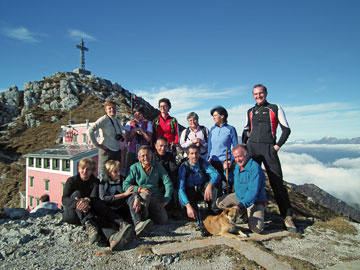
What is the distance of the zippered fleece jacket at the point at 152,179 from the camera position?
4.67 m

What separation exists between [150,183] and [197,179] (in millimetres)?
1123

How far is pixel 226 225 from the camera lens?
13.7ft

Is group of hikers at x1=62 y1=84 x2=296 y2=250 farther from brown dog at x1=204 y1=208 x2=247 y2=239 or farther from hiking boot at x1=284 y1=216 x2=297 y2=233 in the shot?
brown dog at x1=204 y1=208 x2=247 y2=239

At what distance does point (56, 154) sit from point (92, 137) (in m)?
22.3

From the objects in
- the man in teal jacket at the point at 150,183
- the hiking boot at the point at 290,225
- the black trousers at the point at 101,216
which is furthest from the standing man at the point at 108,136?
the hiking boot at the point at 290,225

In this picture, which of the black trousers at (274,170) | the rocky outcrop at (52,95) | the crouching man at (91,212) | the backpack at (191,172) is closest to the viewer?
the crouching man at (91,212)

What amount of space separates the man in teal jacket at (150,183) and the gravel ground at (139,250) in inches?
14.0

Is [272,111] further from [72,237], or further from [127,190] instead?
[72,237]

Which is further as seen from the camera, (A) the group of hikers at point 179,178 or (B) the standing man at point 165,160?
(B) the standing man at point 165,160

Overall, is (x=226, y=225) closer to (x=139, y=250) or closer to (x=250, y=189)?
(x=250, y=189)

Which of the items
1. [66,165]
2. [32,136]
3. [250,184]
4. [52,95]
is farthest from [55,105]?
[250,184]

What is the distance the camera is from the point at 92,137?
5.40m

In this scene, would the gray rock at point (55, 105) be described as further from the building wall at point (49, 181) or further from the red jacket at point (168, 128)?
the red jacket at point (168, 128)

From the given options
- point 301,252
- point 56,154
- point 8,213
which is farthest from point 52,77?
point 301,252
